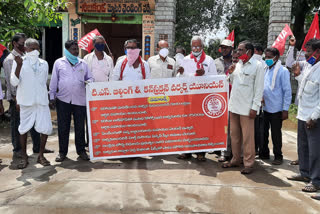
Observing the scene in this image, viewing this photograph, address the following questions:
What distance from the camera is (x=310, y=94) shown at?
3.70 m

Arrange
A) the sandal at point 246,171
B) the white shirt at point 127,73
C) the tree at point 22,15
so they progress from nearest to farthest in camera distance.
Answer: the sandal at point 246,171, the white shirt at point 127,73, the tree at point 22,15

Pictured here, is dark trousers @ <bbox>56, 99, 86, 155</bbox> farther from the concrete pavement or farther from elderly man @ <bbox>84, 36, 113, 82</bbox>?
elderly man @ <bbox>84, 36, 113, 82</bbox>

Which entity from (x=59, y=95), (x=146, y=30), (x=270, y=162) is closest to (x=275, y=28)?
(x=146, y=30)

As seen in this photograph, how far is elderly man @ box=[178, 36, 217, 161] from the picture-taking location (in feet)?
15.6

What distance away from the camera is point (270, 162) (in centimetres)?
505

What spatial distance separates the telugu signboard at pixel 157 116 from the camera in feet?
15.6

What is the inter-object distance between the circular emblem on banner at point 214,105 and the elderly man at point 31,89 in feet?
8.15

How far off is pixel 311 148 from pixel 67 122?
3597 mm

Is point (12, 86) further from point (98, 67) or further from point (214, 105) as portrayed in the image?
point (214, 105)

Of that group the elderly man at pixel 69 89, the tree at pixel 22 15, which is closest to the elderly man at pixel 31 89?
the elderly man at pixel 69 89

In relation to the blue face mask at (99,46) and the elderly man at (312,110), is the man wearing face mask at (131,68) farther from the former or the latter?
the elderly man at (312,110)

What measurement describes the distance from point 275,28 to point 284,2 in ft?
3.22

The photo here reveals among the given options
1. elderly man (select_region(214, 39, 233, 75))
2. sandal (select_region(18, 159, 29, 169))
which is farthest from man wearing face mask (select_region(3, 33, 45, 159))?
elderly man (select_region(214, 39, 233, 75))

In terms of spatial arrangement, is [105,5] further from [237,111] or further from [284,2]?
[237,111]
